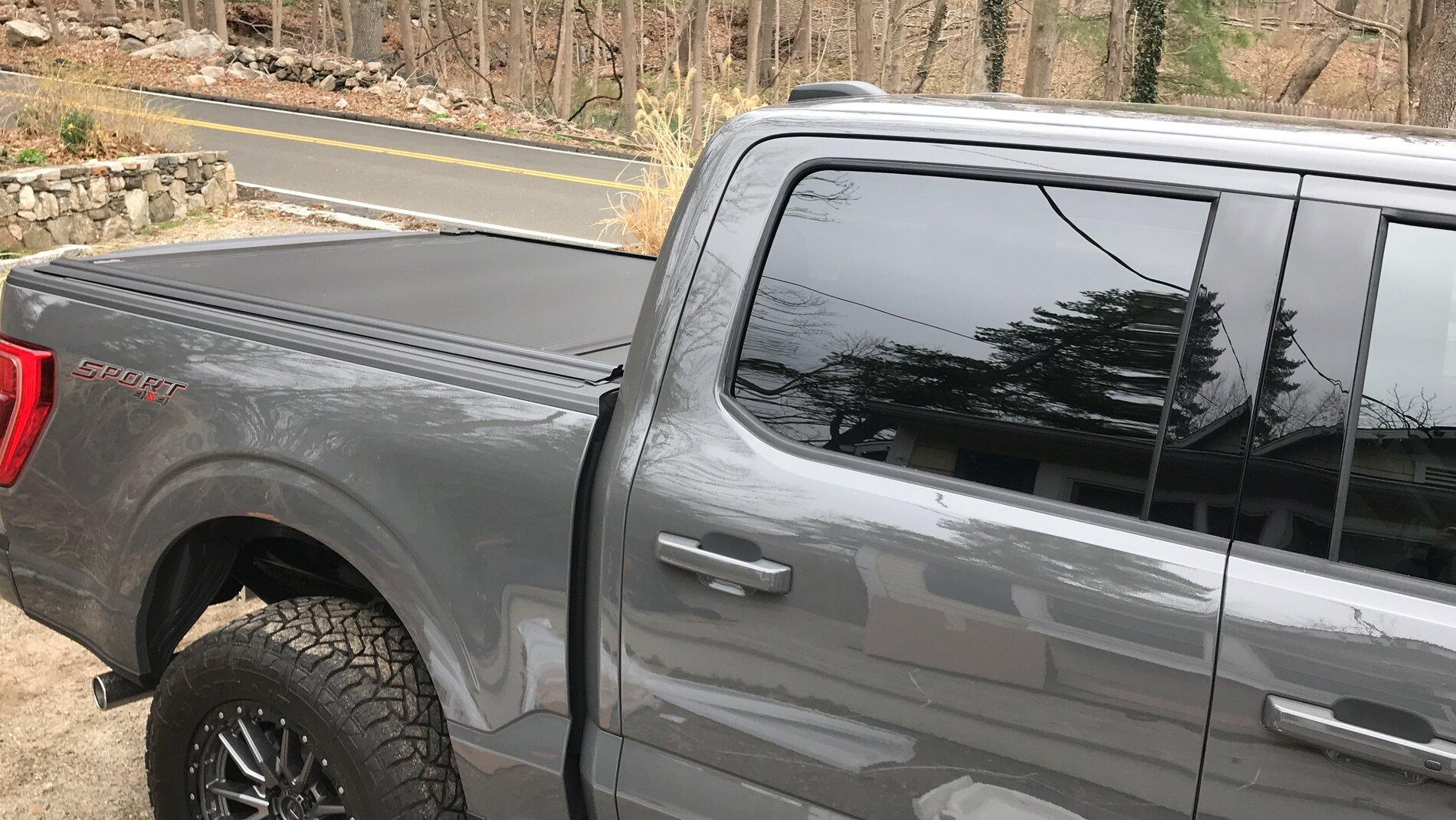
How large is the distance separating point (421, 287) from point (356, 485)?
4.33 ft

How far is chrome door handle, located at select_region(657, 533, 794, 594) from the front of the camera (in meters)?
1.91

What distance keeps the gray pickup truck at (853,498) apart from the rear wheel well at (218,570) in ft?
0.05

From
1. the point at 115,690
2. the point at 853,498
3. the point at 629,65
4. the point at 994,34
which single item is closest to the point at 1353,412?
the point at 853,498

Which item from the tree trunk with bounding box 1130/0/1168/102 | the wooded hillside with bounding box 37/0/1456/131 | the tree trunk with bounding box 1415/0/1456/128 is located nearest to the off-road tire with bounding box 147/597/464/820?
the wooded hillside with bounding box 37/0/1456/131

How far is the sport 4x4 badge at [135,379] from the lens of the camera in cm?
Answer: 256

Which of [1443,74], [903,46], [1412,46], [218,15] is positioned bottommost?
[1443,74]

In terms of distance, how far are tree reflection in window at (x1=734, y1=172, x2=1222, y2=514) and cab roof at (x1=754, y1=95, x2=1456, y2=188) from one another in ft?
0.28

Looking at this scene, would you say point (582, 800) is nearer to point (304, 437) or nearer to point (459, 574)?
point (459, 574)

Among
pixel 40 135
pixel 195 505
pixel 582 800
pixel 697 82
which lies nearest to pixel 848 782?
pixel 582 800

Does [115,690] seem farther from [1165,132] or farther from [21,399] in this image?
[1165,132]

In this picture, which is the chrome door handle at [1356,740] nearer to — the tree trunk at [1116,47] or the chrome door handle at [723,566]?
the chrome door handle at [723,566]

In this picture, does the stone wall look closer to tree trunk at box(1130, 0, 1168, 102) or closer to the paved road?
the paved road

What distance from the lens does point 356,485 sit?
90.5 inches

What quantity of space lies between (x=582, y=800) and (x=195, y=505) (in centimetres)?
107
